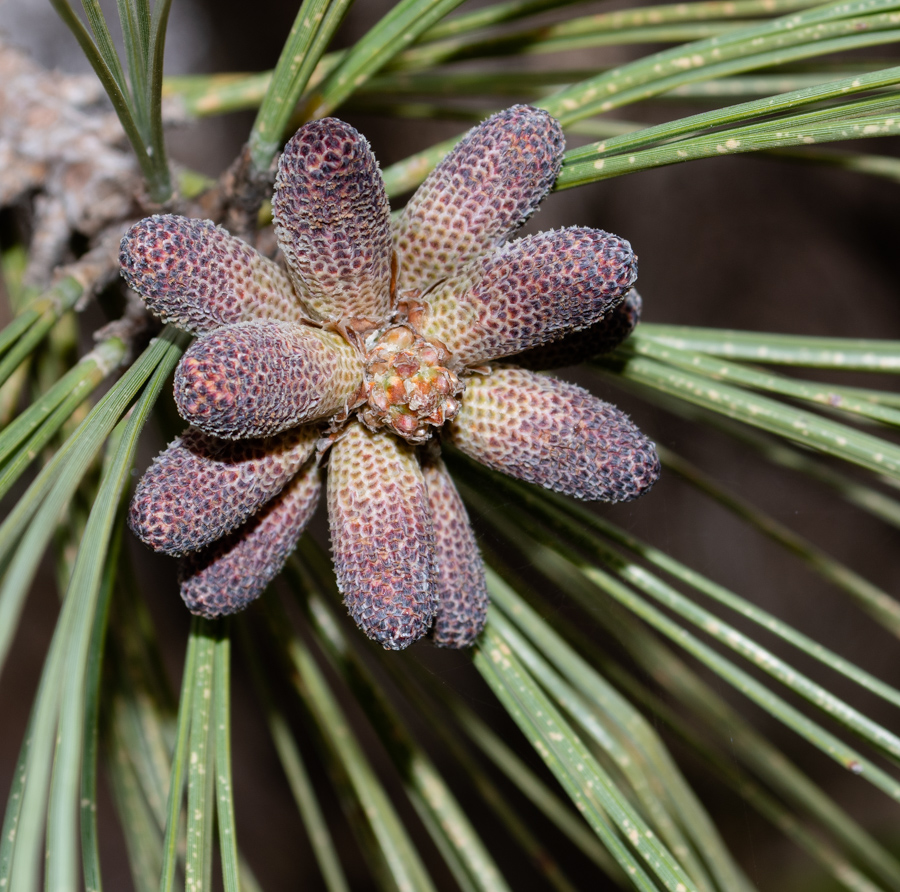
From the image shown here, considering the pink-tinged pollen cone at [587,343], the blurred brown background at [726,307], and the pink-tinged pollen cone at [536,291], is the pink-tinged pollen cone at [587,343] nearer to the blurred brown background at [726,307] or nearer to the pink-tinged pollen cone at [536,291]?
the pink-tinged pollen cone at [536,291]

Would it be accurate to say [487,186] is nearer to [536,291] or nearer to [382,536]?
[536,291]

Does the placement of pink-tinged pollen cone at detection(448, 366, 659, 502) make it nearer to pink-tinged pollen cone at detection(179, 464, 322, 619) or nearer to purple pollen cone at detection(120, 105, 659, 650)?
purple pollen cone at detection(120, 105, 659, 650)

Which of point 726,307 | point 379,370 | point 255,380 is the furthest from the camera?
point 726,307

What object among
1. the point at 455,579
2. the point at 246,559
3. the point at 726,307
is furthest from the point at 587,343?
the point at 726,307

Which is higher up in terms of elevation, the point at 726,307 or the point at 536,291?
the point at 536,291

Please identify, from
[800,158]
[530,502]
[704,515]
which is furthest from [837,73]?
[704,515]

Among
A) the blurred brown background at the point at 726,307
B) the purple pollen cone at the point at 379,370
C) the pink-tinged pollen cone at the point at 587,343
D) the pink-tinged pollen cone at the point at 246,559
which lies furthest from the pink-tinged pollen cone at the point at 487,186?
the blurred brown background at the point at 726,307
